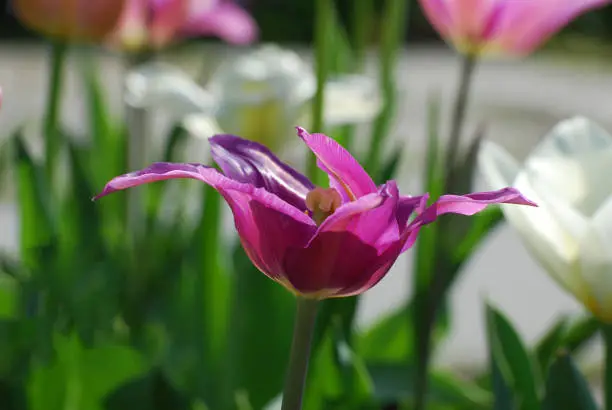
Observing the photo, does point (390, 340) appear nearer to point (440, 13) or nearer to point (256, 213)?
point (440, 13)

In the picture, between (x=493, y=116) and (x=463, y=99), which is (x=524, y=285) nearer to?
(x=463, y=99)

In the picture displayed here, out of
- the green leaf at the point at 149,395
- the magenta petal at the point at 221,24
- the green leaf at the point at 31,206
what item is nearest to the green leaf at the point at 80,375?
the green leaf at the point at 149,395

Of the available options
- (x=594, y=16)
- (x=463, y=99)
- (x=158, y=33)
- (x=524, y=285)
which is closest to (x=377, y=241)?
(x=463, y=99)

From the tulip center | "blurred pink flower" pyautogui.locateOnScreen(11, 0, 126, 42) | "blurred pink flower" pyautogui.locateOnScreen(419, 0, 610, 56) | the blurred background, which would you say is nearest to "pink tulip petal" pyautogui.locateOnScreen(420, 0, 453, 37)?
"blurred pink flower" pyautogui.locateOnScreen(419, 0, 610, 56)

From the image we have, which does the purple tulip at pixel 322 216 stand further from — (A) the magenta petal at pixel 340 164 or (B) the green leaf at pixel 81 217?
(B) the green leaf at pixel 81 217

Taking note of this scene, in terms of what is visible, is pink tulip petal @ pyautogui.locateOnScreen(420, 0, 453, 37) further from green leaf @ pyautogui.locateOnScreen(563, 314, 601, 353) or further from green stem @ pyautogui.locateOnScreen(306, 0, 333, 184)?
green leaf @ pyautogui.locateOnScreen(563, 314, 601, 353)

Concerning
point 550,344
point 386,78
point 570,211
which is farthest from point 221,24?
point 570,211
